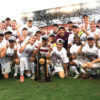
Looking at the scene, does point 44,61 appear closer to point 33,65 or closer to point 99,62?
point 33,65

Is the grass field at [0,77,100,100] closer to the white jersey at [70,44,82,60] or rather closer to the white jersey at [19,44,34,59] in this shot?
the white jersey at [70,44,82,60]

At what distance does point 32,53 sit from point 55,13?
19.6m

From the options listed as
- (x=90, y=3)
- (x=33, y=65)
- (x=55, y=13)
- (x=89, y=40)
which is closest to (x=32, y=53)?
(x=33, y=65)

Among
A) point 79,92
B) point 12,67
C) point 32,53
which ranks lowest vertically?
point 79,92

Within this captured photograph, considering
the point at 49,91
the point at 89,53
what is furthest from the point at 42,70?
the point at 89,53

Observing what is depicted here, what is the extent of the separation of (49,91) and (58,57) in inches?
74.1

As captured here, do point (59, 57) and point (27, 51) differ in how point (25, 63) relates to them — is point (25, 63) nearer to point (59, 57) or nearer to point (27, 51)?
point (27, 51)

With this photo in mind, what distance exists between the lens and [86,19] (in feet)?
20.7

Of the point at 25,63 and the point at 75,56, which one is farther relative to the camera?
the point at 75,56

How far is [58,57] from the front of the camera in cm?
578

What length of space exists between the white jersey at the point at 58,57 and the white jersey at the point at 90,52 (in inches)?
23.7

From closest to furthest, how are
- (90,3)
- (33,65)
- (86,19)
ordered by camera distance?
(33,65) < (86,19) < (90,3)

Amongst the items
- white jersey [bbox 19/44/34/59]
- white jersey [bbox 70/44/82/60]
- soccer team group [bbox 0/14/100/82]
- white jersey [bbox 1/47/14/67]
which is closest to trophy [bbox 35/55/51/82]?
soccer team group [bbox 0/14/100/82]

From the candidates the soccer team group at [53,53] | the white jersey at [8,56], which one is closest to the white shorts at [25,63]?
Result: the soccer team group at [53,53]
